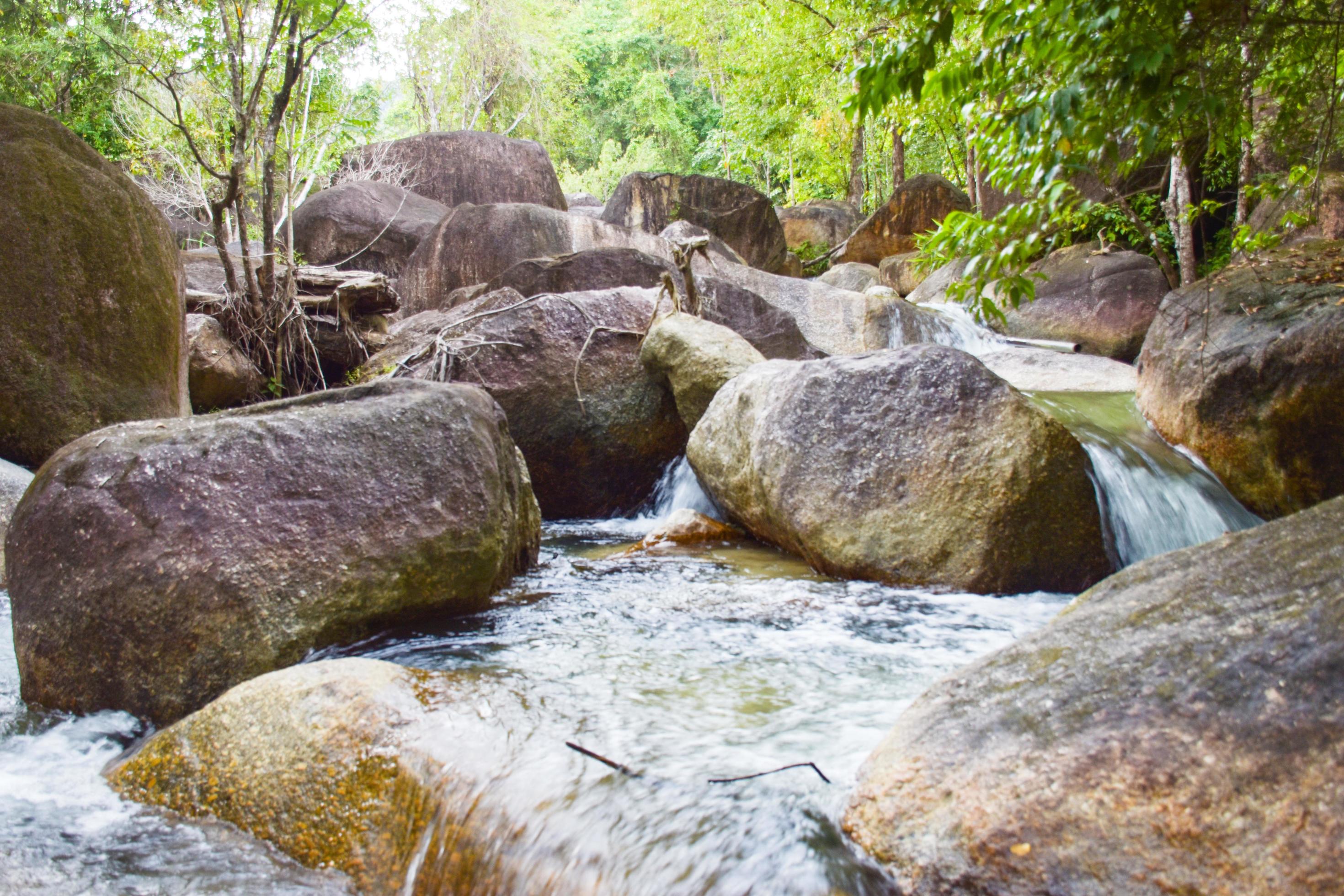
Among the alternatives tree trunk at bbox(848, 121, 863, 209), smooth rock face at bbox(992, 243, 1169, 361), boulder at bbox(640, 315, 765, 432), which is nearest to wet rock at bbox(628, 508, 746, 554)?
boulder at bbox(640, 315, 765, 432)

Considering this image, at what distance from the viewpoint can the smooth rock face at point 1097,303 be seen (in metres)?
10.5

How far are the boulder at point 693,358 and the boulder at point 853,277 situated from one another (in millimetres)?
9928

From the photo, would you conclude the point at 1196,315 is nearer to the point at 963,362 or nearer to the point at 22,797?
the point at 963,362

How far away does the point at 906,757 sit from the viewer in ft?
6.04

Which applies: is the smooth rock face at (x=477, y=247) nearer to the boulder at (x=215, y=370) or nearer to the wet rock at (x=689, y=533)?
the boulder at (x=215, y=370)

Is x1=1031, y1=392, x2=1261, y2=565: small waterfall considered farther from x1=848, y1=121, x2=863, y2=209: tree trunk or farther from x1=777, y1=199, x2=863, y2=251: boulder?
x1=848, y1=121, x2=863, y2=209: tree trunk

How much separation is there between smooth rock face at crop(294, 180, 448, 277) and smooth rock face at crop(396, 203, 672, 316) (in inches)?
85.6

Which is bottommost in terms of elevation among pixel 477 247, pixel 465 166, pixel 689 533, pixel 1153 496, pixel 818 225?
pixel 689 533

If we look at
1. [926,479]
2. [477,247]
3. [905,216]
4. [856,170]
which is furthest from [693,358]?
[856,170]

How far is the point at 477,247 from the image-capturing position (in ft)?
41.4

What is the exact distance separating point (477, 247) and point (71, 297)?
7.72 meters

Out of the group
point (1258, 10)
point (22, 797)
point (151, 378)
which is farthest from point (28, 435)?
point (1258, 10)

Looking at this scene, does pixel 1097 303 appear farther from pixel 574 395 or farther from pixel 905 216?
pixel 905 216

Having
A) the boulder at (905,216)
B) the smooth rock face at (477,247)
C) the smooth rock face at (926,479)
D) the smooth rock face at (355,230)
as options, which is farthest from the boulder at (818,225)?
the smooth rock face at (926,479)
